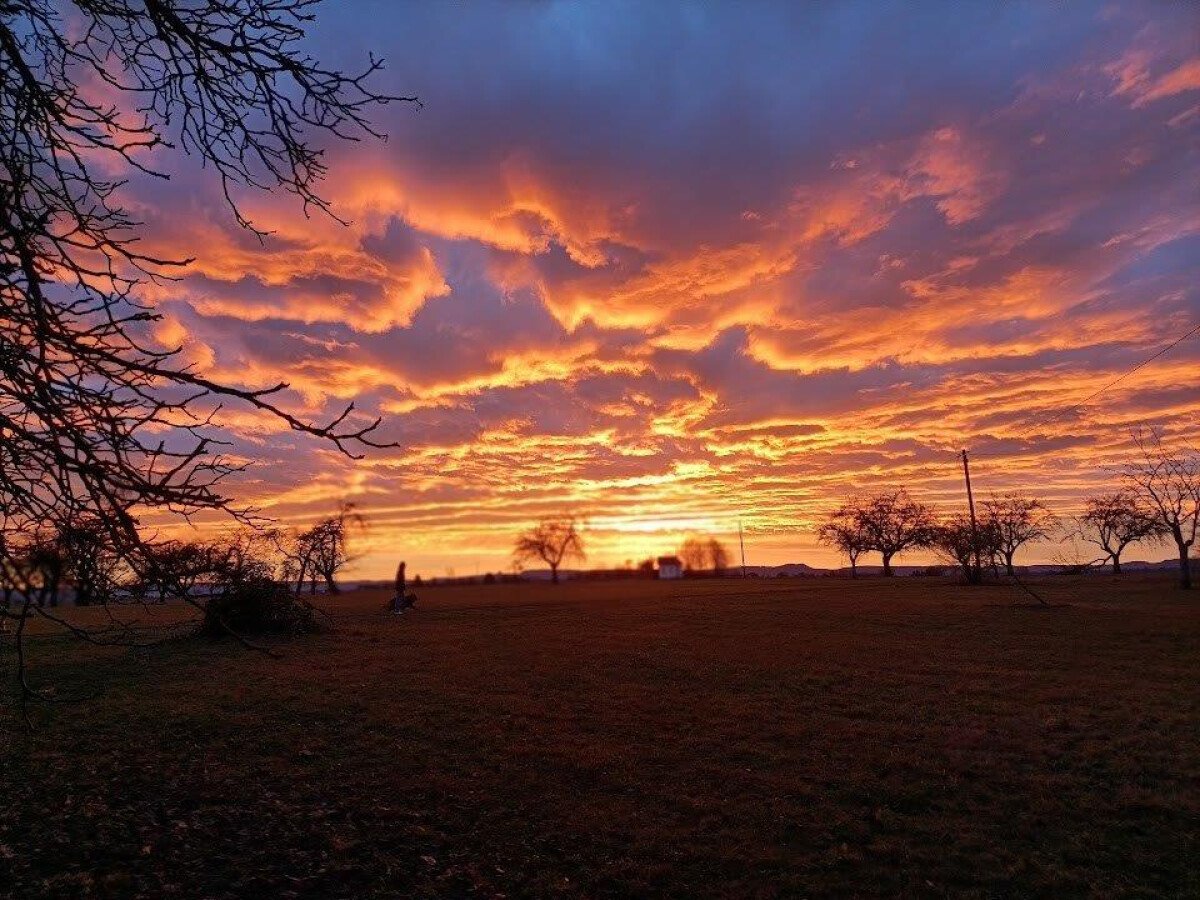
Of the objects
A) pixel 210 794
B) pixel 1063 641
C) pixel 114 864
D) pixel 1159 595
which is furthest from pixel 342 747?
pixel 1159 595

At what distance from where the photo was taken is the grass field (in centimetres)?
600

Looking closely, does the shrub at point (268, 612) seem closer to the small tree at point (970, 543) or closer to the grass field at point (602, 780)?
the grass field at point (602, 780)

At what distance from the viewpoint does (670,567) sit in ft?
506

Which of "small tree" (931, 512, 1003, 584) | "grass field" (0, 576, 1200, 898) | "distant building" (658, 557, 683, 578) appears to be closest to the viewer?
"grass field" (0, 576, 1200, 898)

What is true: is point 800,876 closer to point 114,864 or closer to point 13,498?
point 114,864

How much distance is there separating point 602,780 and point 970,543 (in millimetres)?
55076

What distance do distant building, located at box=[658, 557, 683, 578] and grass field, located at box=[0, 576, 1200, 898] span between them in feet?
412

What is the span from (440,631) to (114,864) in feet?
64.2

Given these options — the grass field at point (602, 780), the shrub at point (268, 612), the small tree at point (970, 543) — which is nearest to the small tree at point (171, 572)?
the grass field at point (602, 780)

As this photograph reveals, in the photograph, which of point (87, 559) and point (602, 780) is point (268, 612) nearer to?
point (602, 780)

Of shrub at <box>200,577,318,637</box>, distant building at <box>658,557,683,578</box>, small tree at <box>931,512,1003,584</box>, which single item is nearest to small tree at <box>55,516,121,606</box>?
shrub at <box>200,577,318,637</box>

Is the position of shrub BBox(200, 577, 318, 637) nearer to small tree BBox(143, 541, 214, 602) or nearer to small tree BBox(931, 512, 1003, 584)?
small tree BBox(143, 541, 214, 602)

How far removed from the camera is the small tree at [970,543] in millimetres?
49188

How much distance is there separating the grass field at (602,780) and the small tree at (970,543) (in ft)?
114
